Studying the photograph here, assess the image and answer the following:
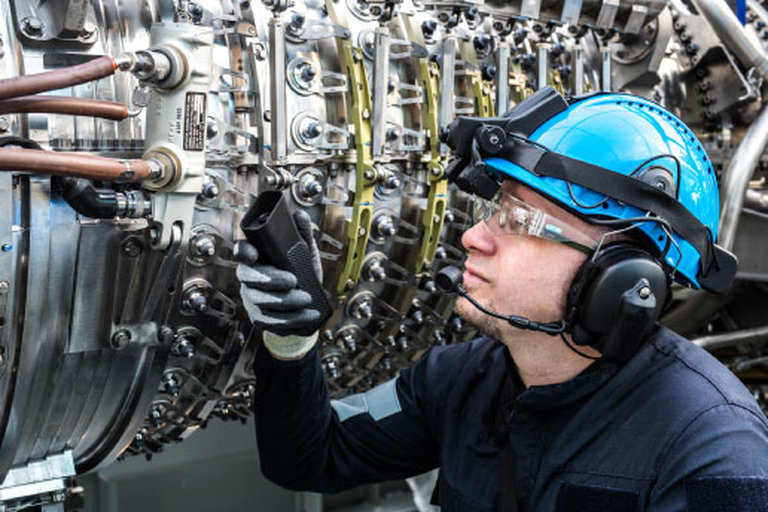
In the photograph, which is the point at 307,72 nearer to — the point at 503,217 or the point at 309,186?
the point at 309,186

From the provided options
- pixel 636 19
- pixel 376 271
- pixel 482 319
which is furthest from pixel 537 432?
pixel 636 19

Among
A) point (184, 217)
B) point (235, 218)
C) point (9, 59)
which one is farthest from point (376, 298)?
point (9, 59)

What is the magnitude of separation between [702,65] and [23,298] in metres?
2.57

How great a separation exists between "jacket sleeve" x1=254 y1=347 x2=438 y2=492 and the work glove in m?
0.17

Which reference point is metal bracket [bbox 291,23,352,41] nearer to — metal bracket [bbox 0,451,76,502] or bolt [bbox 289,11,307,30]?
bolt [bbox 289,11,307,30]

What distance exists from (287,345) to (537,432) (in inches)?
21.0

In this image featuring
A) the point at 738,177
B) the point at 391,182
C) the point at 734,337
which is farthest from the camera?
the point at 734,337

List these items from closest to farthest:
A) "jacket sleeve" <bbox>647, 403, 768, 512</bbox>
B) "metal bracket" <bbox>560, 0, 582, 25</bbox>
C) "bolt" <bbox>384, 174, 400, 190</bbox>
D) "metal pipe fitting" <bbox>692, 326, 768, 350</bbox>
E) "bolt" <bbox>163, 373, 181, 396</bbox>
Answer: "jacket sleeve" <bbox>647, 403, 768, 512</bbox> → "bolt" <bbox>163, 373, 181, 396</bbox> → "bolt" <bbox>384, 174, 400, 190</bbox> → "metal bracket" <bbox>560, 0, 582, 25</bbox> → "metal pipe fitting" <bbox>692, 326, 768, 350</bbox>

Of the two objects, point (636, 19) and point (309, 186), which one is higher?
point (636, 19)

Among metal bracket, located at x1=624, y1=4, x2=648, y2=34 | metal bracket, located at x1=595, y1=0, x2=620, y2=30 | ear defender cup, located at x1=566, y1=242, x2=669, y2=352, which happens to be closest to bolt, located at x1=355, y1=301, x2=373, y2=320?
ear defender cup, located at x1=566, y1=242, x2=669, y2=352

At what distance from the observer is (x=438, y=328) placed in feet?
9.26

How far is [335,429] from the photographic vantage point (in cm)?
218

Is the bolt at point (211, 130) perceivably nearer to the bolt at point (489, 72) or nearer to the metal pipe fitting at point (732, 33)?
the bolt at point (489, 72)

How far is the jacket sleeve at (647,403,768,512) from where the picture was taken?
1.58 meters
